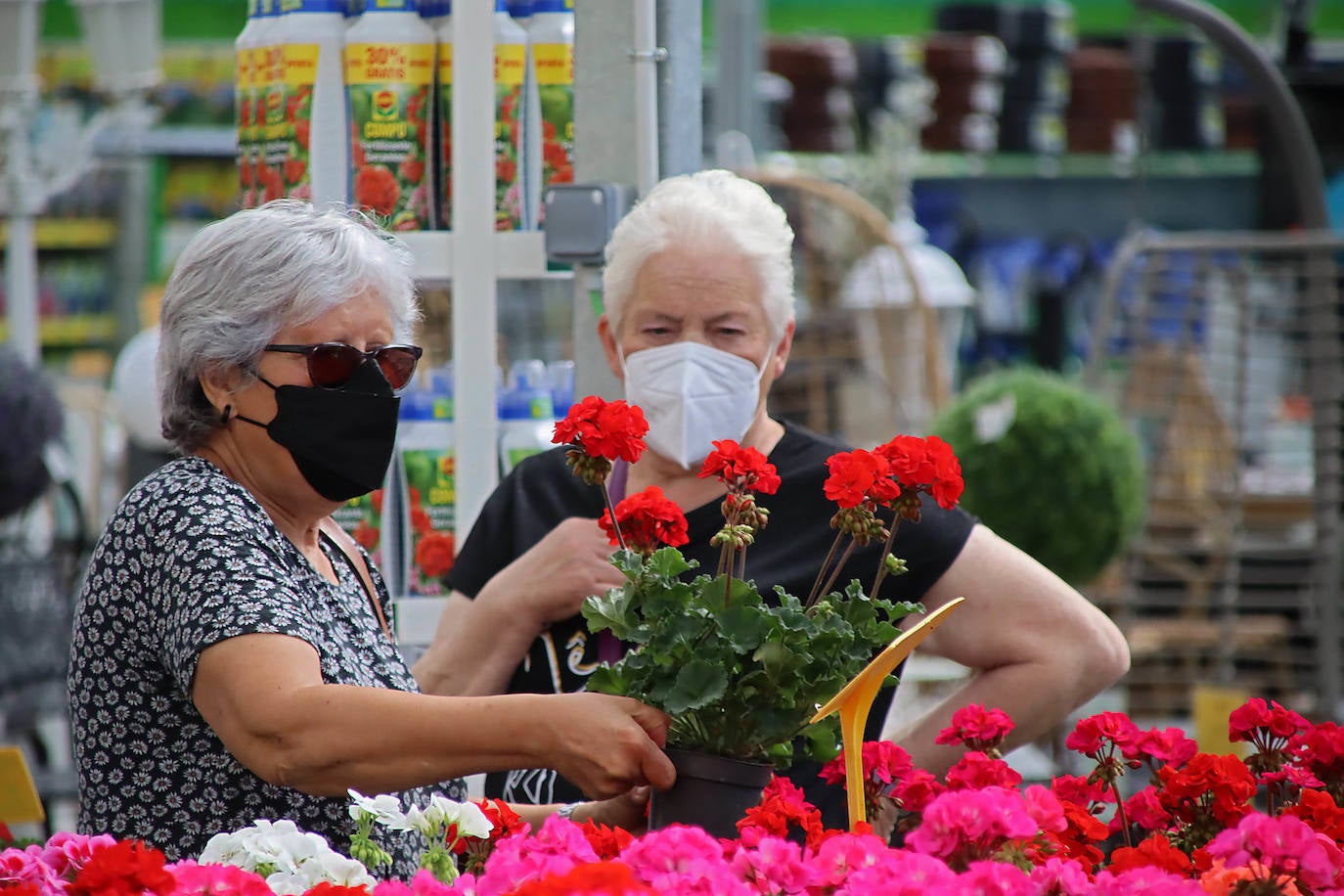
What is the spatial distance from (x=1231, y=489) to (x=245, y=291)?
3.86 m

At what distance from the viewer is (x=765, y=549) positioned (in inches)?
77.0

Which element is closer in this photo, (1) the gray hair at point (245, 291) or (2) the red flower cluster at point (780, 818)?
(2) the red flower cluster at point (780, 818)

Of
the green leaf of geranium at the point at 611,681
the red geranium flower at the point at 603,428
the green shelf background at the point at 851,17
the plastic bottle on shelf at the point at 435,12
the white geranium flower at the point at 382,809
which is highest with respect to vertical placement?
the green shelf background at the point at 851,17

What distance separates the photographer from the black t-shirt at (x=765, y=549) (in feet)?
6.29

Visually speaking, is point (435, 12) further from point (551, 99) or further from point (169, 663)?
point (169, 663)

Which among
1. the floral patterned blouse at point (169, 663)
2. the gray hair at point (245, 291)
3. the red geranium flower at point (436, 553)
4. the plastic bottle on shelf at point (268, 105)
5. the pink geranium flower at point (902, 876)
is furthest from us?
the red geranium flower at point (436, 553)

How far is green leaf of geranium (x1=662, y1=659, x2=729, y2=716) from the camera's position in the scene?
1.24 meters

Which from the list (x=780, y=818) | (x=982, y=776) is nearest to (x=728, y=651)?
(x=780, y=818)

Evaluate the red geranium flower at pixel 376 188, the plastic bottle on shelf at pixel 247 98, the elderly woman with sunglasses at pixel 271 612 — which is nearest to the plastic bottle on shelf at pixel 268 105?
the plastic bottle on shelf at pixel 247 98

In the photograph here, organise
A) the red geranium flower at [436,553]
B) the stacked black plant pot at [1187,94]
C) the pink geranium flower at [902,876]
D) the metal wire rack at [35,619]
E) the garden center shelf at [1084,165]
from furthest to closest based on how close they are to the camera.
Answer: the garden center shelf at [1084,165], the stacked black plant pot at [1187,94], the metal wire rack at [35,619], the red geranium flower at [436,553], the pink geranium flower at [902,876]

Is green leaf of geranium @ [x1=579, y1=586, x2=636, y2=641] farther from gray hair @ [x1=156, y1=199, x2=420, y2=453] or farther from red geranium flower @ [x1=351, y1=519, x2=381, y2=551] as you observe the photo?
red geranium flower @ [x1=351, y1=519, x2=381, y2=551]

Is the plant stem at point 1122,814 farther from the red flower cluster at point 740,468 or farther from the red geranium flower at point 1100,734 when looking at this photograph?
the red flower cluster at point 740,468

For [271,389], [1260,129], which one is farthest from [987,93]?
[271,389]

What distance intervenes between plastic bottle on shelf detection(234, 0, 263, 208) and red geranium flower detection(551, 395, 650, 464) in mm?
1220
